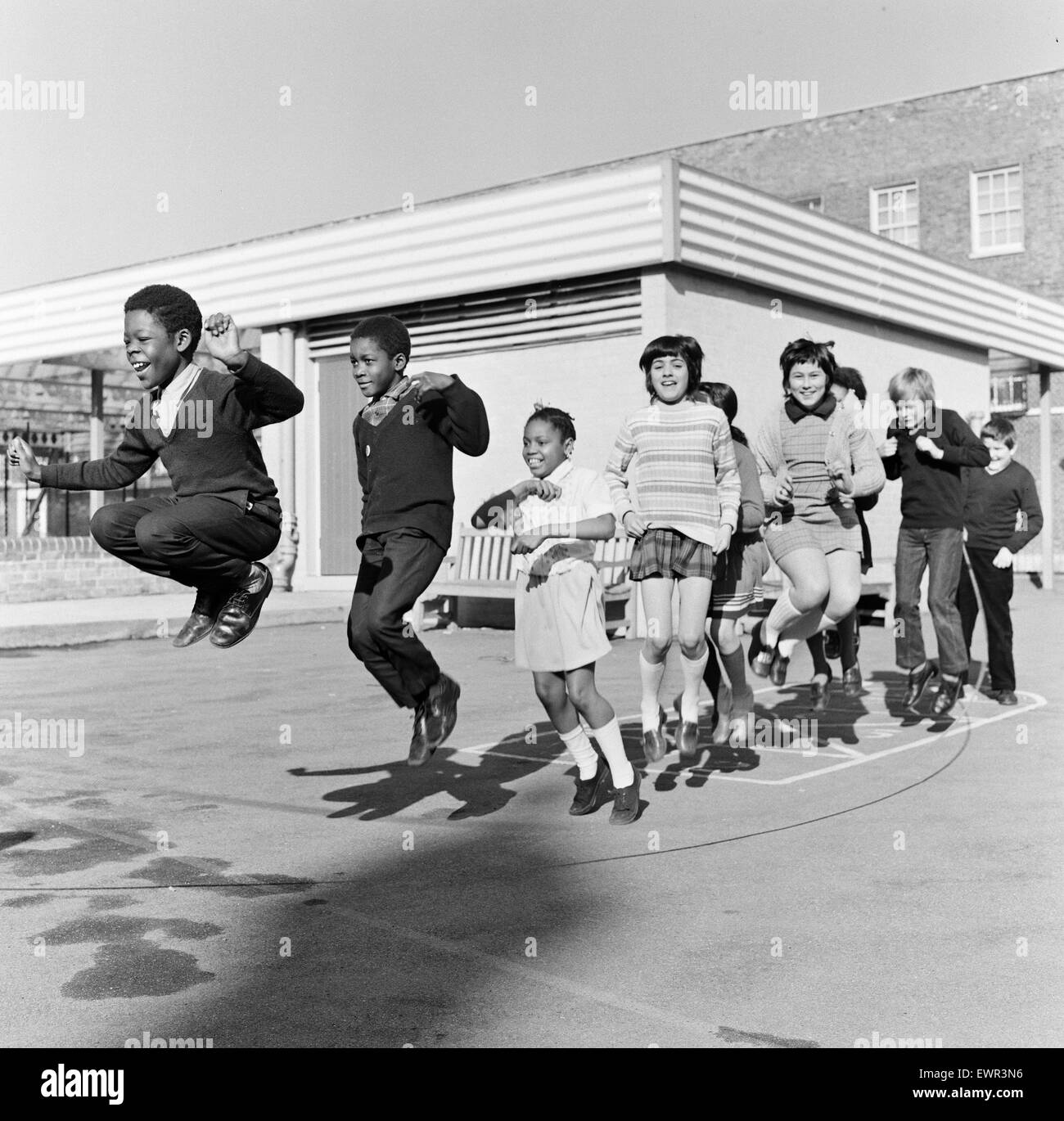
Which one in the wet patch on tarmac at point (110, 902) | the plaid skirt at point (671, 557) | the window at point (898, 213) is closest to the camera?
the wet patch on tarmac at point (110, 902)

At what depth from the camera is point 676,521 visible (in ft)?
20.0

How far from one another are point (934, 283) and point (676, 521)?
15.1 meters

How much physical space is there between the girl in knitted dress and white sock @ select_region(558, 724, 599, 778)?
1707mm

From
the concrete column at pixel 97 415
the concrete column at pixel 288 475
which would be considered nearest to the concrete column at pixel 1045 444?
the concrete column at pixel 288 475

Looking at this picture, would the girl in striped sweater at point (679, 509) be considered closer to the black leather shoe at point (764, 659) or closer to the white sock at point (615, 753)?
the white sock at point (615, 753)

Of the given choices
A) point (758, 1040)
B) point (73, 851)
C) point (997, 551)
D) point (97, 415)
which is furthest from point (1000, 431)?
point (97, 415)

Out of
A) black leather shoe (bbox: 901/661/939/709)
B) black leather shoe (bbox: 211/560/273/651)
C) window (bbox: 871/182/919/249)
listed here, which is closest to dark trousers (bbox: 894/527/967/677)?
black leather shoe (bbox: 901/661/939/709)

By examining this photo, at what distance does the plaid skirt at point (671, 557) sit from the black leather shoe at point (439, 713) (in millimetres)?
1226

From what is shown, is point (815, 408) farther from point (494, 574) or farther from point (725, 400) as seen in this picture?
point (494, 574)

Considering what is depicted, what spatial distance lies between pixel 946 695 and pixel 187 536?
16.9 ft

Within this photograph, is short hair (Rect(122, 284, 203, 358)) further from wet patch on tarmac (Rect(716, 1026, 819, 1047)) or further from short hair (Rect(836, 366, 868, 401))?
short hair (Rect(836, 366, 868, 401))

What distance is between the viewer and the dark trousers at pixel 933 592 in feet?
26.0

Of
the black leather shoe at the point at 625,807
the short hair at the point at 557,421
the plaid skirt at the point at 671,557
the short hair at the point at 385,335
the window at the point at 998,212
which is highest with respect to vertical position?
the window at the point at 998,212
